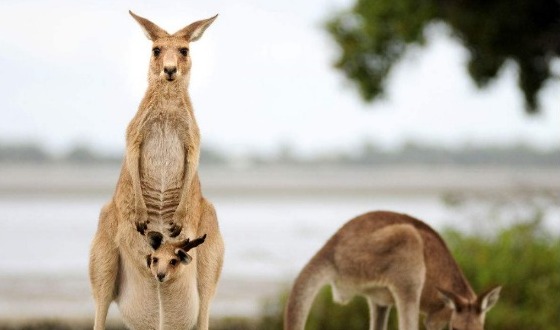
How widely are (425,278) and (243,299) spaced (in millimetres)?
8672

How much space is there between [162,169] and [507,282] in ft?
21.3

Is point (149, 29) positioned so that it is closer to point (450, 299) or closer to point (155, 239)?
point (155, 239)

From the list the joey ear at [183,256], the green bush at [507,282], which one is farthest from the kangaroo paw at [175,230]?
the green bush at [507,282]

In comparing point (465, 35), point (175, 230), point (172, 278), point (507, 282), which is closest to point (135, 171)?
point (175, 230)

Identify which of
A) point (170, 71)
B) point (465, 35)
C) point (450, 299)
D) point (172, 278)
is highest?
point (465, 35)

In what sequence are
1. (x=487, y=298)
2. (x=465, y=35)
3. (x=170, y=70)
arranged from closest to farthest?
(x=170, y=70), (x=487, y=298), (x=465, y=35)

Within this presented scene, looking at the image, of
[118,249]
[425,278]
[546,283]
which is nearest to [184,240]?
[118,249]

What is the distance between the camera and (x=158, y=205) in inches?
96.1

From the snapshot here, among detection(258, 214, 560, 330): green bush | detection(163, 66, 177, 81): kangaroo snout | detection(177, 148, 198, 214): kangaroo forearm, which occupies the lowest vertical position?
detection(258, 214, 560, 330): green bush

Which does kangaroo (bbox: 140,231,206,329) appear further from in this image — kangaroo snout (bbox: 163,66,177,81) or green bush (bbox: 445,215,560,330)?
green bush (bbox: 445,215,560,330)

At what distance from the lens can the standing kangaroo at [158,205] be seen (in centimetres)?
233

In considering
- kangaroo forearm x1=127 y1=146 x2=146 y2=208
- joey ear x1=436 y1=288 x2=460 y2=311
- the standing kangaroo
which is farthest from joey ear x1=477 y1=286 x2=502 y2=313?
kangaroo forearm x1=127 y1=146 x2=146 y2=208

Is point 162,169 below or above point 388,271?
above

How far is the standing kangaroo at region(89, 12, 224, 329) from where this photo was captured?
2334 millimetres
